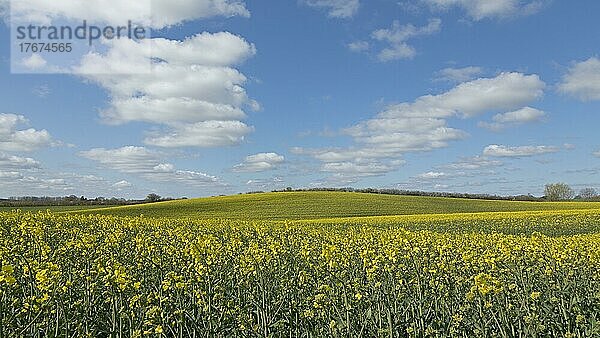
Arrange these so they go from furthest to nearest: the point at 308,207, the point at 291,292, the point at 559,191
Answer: the point at 559,191 → the point at 308,207 → the point at 291,292

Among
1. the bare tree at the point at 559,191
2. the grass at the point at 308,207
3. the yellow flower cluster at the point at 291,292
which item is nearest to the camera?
the yellow flower cluster at the point at 291,292

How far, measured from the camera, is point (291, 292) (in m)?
7.40

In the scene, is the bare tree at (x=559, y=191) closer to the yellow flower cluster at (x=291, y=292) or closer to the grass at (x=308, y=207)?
the grass at (x=308, y=207)

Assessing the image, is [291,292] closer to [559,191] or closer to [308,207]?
[308,207]

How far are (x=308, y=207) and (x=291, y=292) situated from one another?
140ft

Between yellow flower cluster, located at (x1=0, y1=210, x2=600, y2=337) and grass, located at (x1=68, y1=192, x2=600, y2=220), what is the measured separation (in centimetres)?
3387

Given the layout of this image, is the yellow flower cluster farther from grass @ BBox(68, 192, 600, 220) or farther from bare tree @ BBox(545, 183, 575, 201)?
bare tree @ BBox(545, 183, 575, 201)

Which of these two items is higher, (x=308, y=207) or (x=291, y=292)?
(x=308, y=207)

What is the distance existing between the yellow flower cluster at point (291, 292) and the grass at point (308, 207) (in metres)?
33.9

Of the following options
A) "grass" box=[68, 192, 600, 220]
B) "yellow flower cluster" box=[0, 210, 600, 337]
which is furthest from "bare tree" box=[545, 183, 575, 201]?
"yellow flower cluster" box=[0, 210, 600, 337]

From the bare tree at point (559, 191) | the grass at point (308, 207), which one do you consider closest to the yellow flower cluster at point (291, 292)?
the grass at point (308, 207)

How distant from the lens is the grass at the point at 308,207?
4572cm

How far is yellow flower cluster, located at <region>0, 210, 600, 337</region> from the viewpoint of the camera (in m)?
5.35

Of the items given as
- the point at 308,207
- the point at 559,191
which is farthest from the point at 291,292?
the point at 559,191
